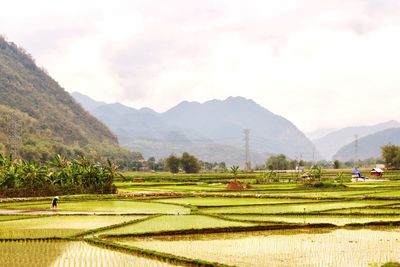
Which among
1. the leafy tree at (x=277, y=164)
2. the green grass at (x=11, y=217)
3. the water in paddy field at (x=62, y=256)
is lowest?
the water in paddy field at (x=62, y=256)

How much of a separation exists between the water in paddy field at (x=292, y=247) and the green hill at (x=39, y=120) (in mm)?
90258

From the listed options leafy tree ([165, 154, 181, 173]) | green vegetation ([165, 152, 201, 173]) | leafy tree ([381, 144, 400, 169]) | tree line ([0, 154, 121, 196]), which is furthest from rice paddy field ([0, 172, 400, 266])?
leafy tree ([165, 154, 181, 173])

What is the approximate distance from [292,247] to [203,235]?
4482mm

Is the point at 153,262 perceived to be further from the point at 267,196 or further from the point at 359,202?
the point at 267,196

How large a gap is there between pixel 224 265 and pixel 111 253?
4638 millimetres

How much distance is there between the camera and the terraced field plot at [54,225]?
68.0 ft

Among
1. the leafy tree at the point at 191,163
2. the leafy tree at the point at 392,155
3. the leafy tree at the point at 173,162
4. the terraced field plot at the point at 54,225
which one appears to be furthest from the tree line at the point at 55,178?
the leafy tree at the point at 392,155

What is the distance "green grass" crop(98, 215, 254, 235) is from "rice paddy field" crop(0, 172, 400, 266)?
4 cm

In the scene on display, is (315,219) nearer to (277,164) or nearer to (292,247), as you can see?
(292,247)

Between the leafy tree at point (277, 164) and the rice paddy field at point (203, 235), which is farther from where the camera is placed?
the leafy tree at point (277, 164)

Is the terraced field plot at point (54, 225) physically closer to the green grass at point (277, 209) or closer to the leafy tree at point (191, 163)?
the green grass at point (277, 209)

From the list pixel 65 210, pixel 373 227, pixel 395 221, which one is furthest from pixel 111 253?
pixel 65 210

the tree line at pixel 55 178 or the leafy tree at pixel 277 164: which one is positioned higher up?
the leafy tree at pixel 277 164

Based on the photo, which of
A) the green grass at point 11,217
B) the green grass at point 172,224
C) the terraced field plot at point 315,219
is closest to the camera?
the green grass at point 172,224
